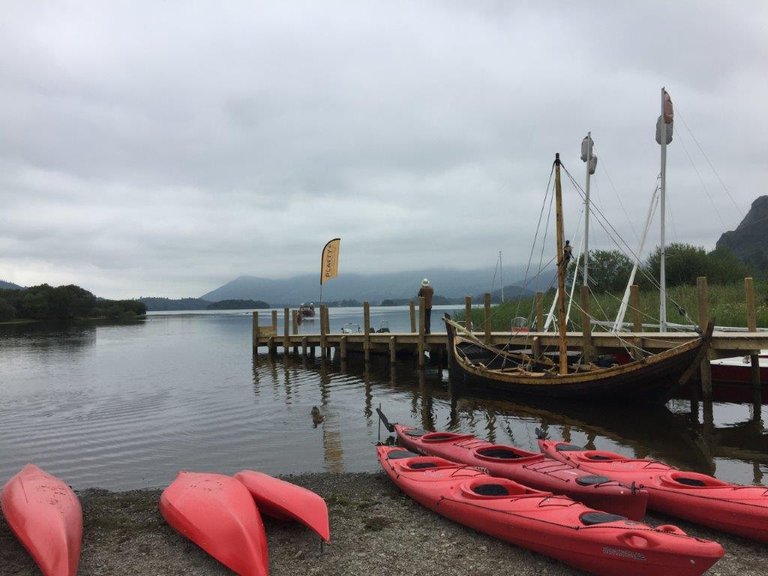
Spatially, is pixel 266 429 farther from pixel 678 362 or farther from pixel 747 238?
A: pixel 747 238

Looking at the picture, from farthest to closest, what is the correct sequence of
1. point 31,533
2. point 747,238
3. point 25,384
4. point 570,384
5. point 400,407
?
point 747,238, point 25,384, point 400,407, point 570,384, point 31,533

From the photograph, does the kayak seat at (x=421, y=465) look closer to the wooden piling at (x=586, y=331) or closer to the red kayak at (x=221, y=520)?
the red kayak at (x=221, y=520)

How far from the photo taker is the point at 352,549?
20.6ft

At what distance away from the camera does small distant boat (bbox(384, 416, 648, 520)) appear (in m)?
6.66

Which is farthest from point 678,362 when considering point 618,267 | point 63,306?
point 63,306

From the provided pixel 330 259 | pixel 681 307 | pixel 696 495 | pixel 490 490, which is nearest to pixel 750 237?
pixel 681 307

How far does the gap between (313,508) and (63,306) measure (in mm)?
104376

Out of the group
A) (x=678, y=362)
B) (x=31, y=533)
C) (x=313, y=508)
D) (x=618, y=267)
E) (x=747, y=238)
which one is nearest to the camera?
(x=31, y=533)

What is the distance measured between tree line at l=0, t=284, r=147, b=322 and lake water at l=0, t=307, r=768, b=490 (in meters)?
79.7

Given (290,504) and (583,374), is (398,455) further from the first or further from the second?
(583,374)

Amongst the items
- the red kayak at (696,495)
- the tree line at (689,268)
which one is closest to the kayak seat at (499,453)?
the red kayak at (696,495)

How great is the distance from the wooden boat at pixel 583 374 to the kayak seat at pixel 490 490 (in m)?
8.22

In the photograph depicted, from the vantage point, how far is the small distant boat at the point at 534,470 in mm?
6664

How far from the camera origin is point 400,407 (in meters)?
16.8
